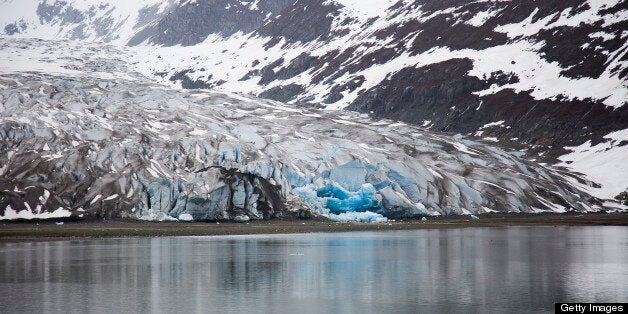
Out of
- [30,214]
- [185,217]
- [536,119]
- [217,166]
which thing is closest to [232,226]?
[185,217]

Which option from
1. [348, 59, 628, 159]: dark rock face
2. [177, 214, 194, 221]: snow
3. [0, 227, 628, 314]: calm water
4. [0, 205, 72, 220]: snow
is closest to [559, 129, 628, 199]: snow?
[348, 59, 628, 159]: dark rock face

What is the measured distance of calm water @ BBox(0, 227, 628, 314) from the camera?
3005 cm

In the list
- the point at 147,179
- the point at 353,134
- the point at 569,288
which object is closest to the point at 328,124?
the point at 353,134

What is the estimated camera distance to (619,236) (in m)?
70.8

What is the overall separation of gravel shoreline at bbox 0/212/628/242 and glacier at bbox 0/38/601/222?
9.05 ft

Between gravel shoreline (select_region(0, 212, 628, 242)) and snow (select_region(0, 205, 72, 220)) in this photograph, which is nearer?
gravel shoreline (select_region(0, 212, 628, 242))

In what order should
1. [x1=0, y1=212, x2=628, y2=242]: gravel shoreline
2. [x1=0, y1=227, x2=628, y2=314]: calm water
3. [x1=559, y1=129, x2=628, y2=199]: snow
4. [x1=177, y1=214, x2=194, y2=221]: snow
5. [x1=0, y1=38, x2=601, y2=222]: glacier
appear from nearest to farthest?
[x1=0, y1=227, x2=628, y2=314]: calm water, [x1=0, y1=212, x2=628, y2=242]: gravel shoreline, [x1=177, y1=214, x2=194, y2=221]: snow, [x1=0, y1=38, x2=601, y2=222]: glacier, [x1=559, y1=129, x2=628, y2=199]: snow

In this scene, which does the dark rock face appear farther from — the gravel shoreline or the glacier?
the gravel shoreline

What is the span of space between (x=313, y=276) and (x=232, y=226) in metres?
51.8

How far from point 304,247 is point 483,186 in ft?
210

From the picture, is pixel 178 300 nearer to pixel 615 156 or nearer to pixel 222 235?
pixel 222 235

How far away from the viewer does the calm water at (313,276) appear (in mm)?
30047

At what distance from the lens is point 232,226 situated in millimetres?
90312

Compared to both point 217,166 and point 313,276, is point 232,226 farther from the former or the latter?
point 313,276
